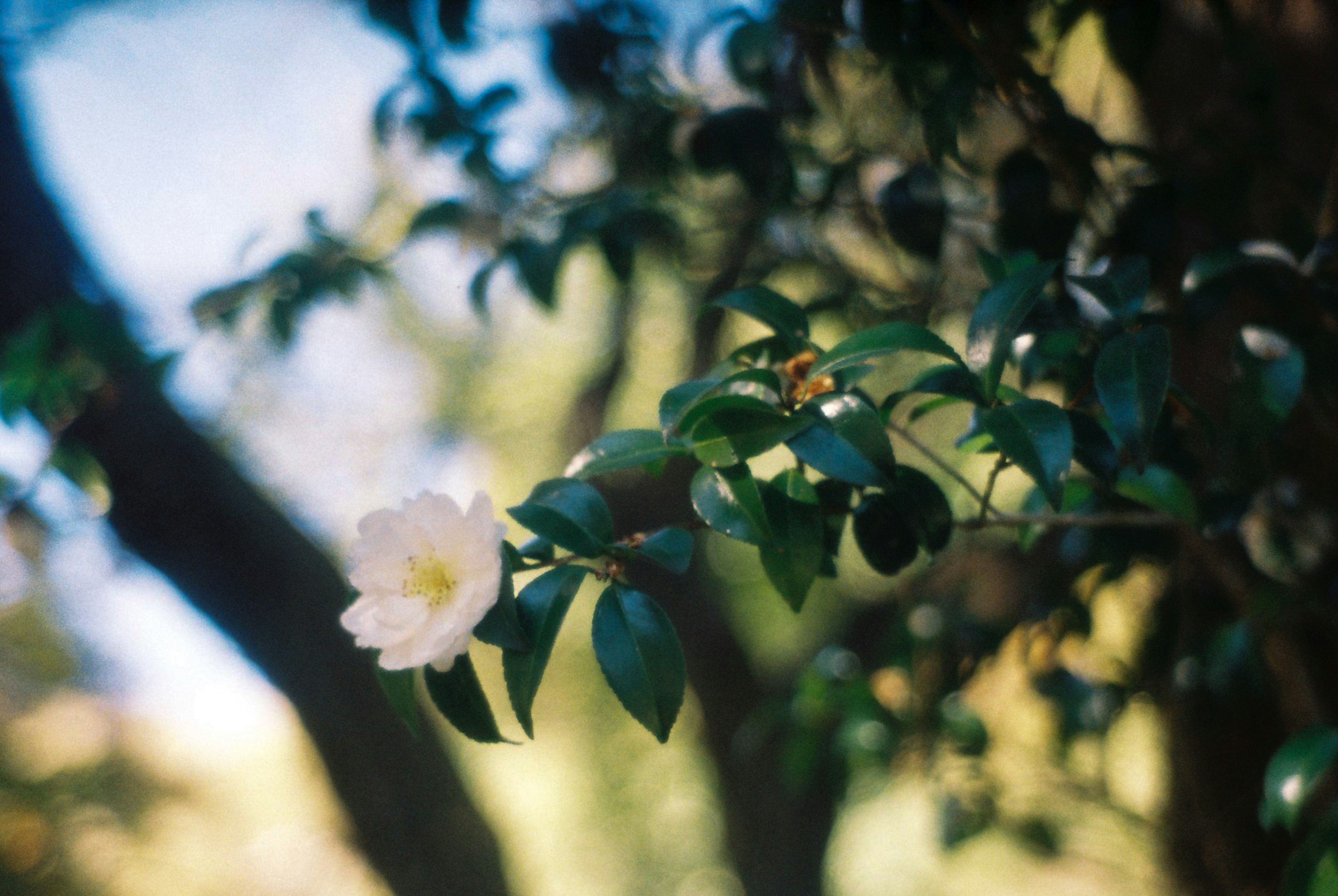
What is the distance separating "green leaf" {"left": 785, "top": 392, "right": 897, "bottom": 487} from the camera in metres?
0.41

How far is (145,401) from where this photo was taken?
1.33 metres

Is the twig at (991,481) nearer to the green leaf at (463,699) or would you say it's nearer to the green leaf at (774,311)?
the green leaf at (774,311)

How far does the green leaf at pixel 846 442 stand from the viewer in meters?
0.41

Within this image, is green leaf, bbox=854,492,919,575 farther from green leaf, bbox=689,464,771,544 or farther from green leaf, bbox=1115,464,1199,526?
green leaf, bbox=1115,464,1199,526

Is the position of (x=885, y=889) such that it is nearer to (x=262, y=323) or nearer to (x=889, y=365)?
(x=889, y=365)

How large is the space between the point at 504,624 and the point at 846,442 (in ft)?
0.65

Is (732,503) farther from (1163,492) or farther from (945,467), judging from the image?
(1163,492)

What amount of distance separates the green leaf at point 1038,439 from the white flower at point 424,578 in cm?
27

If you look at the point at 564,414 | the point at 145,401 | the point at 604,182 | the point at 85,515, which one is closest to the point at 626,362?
the point at 564,414

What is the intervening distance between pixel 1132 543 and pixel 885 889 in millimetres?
3074

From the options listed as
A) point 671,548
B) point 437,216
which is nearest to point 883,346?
point 671,548

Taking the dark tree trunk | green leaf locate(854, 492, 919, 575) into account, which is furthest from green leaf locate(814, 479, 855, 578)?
the dark tree trunk

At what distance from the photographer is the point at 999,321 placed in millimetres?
452

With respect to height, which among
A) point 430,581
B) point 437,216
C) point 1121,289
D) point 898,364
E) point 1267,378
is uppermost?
point 437,216
